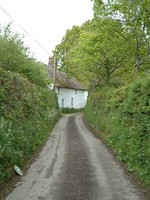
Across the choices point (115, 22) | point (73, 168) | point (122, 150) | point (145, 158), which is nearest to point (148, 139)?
point (145, 158)

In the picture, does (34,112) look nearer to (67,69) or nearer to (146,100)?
(146,100)

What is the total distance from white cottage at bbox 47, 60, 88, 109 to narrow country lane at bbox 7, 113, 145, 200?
89.6 ft

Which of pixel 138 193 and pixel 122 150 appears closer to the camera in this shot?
pixel 138 193

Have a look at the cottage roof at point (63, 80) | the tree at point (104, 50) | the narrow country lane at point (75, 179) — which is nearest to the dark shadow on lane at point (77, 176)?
the narrow country lane at point (75, 179)

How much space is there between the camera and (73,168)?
7.96 m

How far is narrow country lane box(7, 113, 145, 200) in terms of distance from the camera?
5.73 meters

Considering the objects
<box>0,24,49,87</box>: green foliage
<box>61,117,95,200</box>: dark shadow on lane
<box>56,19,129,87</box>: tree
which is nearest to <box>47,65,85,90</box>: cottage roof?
<box>56,19,129,87</box>: tree

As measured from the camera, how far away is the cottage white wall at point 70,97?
39250mm

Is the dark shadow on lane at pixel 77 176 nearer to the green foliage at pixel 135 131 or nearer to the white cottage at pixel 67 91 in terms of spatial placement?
the green foliage at pixel 135 131

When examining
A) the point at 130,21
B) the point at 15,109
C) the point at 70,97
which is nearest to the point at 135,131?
the point at 15,109

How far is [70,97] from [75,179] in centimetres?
3671

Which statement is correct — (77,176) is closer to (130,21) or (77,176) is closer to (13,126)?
(13,126)

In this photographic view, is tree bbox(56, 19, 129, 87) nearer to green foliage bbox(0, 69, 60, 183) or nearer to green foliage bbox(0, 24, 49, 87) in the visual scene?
green foliage bbox(0, 24, 49, 87)

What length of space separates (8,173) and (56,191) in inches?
65.5
